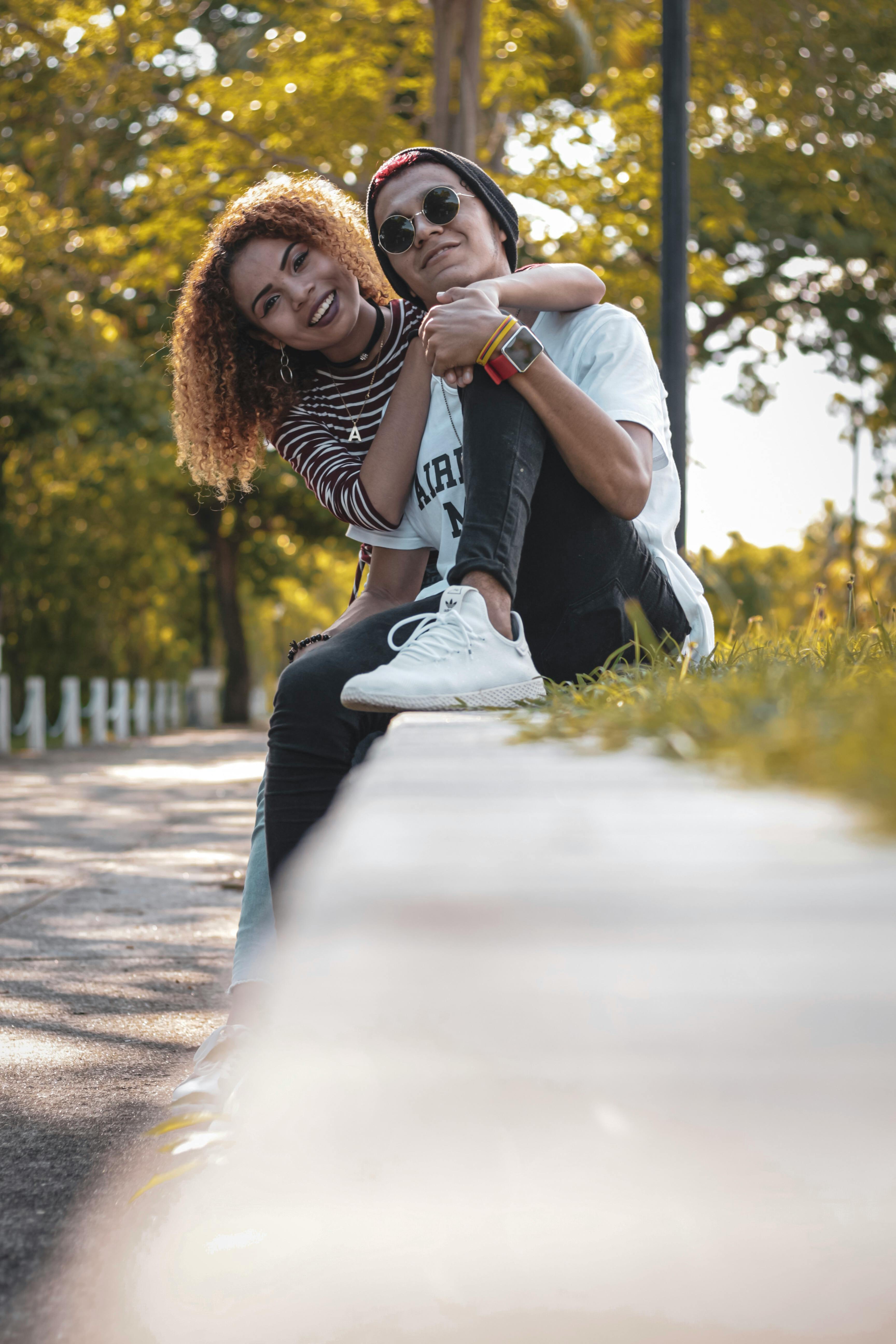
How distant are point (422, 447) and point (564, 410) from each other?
683 mm

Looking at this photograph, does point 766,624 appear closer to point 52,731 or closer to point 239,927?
point 239,927

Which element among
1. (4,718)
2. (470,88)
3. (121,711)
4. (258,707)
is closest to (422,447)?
(470,88)

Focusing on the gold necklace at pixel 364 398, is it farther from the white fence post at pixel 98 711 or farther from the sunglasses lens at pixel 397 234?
the white fence post at pixel 98 711

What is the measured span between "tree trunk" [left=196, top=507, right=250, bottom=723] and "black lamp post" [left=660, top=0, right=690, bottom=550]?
23033 mm

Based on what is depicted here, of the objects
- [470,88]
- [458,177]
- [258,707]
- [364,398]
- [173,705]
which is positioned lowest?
[258,707]

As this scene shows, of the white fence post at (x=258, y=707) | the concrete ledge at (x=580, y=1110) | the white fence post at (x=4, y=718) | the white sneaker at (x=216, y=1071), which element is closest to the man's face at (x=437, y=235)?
the white sneaker at (x=216, y=1071)

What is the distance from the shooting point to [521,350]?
2234mm

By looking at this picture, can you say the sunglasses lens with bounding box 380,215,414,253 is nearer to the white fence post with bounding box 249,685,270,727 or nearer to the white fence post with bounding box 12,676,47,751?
the white fence post with bounding box 12,676,47,751

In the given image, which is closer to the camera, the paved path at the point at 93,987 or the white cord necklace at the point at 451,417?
the paved path at the point at 93,987

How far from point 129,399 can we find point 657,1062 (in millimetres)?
17467

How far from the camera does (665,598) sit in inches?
104

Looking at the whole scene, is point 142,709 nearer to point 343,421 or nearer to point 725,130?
point 725,130

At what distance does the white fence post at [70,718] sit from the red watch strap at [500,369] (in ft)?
54.2

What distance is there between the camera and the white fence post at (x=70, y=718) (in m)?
18.0
